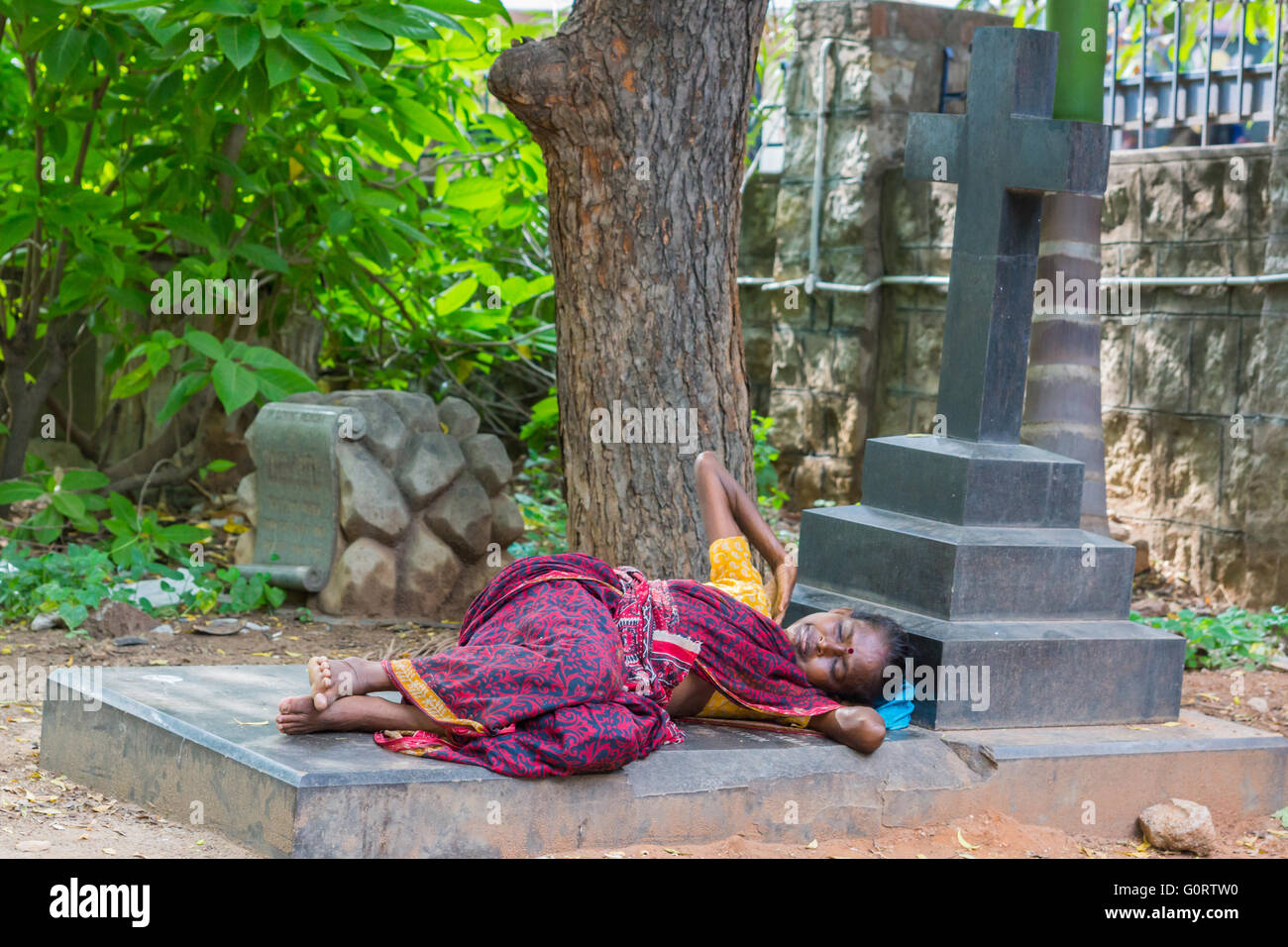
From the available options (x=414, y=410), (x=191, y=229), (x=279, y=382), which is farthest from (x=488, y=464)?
(x=191, y=229)

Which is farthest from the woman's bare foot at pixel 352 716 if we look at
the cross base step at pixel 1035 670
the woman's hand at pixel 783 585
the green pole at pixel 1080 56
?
the green pole at pixel 1080 56

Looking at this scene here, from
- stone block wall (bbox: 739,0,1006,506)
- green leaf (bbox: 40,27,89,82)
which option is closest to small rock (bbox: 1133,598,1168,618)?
stone block wall (bbox: 739,0,1006,506)

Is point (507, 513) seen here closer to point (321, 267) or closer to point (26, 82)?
point (321, 267)

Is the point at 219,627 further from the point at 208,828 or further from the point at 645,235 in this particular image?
the point at 208,828

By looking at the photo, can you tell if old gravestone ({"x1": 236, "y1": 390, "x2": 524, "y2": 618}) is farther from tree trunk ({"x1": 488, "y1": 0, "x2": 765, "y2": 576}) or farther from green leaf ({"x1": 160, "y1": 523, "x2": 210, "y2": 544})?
tree trunk ({"x1": 488, "y1": 0, "x2": 765, "y2": 576})

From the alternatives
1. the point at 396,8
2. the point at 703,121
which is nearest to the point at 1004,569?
the point at 703,121

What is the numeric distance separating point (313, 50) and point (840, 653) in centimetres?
274

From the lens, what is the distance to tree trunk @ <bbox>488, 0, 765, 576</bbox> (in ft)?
15.6

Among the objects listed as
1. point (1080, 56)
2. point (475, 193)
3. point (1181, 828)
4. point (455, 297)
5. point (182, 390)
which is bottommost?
point (1181, 828)

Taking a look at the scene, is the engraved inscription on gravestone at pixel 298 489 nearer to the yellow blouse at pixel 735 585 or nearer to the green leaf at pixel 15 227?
the green leaf at pixel 15 227

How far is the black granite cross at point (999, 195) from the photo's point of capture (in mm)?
3961

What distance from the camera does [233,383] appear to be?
551cm

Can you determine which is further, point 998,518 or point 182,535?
point 182,535

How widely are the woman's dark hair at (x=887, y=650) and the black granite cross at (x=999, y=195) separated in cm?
72
